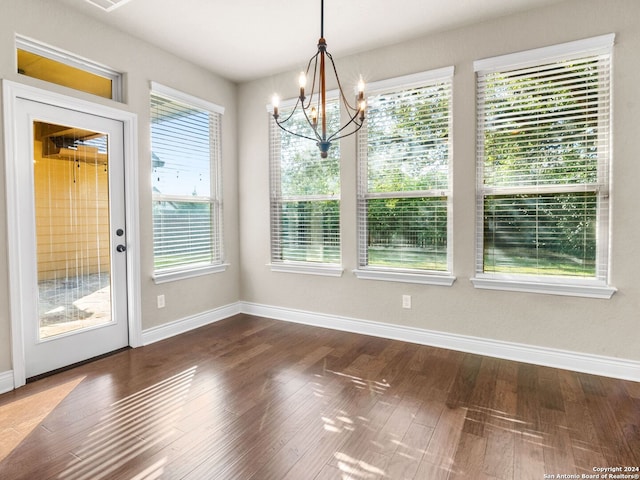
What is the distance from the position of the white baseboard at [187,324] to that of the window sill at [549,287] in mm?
2808

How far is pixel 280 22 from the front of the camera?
3.13 m

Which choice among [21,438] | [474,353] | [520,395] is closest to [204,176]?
[21,438]

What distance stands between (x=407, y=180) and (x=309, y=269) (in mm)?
1431

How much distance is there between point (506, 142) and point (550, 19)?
0.97 metres

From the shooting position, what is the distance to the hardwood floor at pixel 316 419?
5.92ft

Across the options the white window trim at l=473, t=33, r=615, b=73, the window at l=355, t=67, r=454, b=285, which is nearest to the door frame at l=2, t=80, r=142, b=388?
the window at l=355, t=67, r=454, b=285

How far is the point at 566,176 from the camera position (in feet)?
9.59

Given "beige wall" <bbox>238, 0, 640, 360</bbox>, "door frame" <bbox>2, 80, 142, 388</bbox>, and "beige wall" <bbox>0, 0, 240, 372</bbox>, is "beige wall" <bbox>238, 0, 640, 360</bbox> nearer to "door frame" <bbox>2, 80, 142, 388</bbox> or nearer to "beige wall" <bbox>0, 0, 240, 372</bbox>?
"beige wall" <bbox>0, 0, 240, 372</bbox>

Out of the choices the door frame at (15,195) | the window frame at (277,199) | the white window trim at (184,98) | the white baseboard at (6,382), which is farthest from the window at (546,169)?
the white baseboard at (6,382)

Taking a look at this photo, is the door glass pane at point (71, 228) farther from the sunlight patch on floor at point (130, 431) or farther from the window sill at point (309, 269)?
the window sill at point (309, 269)

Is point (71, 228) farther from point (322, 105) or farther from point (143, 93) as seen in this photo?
point (322, 105)

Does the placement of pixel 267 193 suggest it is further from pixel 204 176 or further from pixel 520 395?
pixel 520 395

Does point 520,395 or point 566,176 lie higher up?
point 566,176

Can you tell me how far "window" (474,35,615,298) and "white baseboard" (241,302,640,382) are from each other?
50cm
